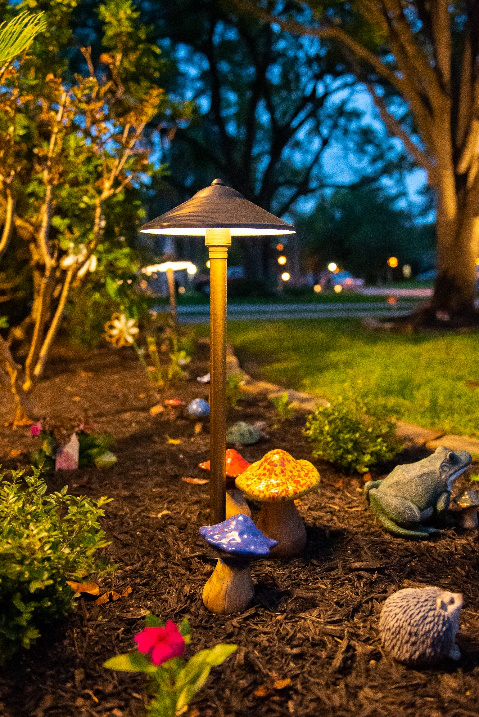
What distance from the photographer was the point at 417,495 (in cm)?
323

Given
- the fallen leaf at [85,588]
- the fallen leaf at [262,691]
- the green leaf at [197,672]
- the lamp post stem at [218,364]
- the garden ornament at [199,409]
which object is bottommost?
the fallen leaf at [262,691]

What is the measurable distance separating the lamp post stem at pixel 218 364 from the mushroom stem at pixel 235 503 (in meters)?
0.10

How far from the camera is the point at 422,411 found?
582 cm

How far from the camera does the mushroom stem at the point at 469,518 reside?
133 inches

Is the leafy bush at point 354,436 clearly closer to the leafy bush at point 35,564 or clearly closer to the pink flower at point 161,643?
the leafy bush at point 35,564

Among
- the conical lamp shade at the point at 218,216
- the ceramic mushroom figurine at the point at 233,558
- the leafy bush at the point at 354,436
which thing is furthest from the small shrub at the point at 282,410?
the ceramic mushroom figurine at the point at 233,558

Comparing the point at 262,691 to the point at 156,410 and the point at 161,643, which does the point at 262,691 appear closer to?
the point at 161,643

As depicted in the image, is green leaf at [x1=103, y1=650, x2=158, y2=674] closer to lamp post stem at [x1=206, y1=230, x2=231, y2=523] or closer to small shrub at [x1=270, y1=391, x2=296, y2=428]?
lamp post stem at [x1=206, y1=230, x2=231, y2=523]

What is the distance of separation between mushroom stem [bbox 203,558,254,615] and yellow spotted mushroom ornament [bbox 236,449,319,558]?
40 centimetres

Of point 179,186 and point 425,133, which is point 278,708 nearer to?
point 425,133

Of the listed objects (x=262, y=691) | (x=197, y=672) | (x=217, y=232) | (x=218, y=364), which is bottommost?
(x=262, y=691)

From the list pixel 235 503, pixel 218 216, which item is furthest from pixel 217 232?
pixel 235 503

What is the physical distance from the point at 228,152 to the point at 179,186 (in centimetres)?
501

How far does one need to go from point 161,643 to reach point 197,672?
159mm
